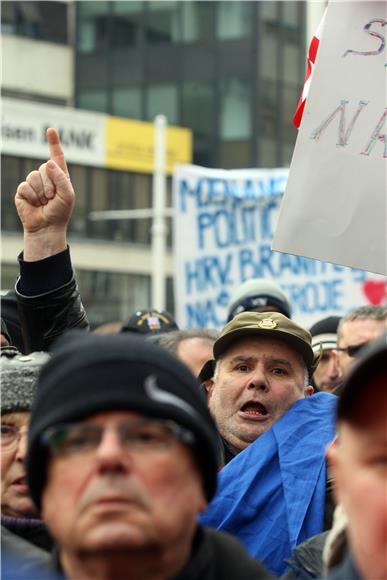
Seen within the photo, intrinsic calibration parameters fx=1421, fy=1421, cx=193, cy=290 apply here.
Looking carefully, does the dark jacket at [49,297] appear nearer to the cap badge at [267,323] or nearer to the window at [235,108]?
the cap badge at [267,323]

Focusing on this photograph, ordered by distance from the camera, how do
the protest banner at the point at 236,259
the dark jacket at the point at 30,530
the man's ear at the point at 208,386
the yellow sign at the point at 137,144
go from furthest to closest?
the yellow sign at the point at 137,144 → the protest banner at the point at 236,259 → the man's ear at the point at 208,386 → the dark jacket at the point at 30,530

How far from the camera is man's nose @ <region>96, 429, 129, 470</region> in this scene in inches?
80.0

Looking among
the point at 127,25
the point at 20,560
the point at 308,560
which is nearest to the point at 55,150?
the point at 308,560

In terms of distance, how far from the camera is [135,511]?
79.8 inches

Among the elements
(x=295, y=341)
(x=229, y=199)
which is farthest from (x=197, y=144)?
(x=295, y=341)

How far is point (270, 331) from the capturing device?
4027mm

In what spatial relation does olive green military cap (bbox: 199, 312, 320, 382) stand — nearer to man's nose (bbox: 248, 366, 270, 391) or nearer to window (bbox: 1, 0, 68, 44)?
man's nose (bbox: 248, 366, 270, 391)

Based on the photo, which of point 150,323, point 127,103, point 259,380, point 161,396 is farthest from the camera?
point 127,103

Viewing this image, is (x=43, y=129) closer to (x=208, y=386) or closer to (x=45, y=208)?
(x=208, y=386)

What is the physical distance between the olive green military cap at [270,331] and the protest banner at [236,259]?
4479 millimetres

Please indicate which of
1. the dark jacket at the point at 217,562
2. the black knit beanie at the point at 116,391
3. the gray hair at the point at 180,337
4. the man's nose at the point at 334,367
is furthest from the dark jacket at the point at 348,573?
the man's nose at the point at 334,367

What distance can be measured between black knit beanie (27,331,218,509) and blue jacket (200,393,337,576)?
1213 millimetres

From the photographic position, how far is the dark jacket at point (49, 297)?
365 centimetres

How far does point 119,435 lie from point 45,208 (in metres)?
1.75
